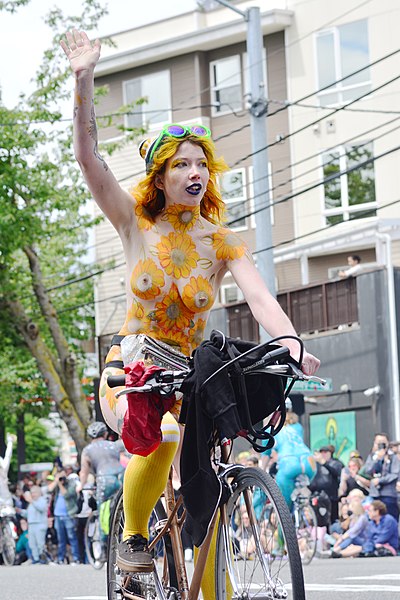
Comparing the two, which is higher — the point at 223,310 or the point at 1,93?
the point at 1,93

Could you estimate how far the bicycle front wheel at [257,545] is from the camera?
4.57 metres

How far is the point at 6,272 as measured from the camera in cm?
3044

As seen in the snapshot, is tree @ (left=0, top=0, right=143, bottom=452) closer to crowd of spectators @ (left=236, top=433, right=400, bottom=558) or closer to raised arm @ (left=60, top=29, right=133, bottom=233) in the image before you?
crowd of spectators @ (left=236, top=433, right=400, bottom=558)

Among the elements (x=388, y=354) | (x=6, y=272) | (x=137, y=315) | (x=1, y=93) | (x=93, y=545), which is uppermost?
(x=1, y=93)

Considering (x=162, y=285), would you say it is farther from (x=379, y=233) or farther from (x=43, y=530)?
(x=379, y=233)

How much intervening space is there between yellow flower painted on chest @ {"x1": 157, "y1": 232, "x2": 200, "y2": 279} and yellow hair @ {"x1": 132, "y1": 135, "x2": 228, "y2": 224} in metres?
0.16

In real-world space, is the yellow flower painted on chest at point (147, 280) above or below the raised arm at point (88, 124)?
below

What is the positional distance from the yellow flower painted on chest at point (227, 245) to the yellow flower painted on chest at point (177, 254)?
0.09 metres

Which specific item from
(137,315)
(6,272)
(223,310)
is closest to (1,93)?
(6,272)

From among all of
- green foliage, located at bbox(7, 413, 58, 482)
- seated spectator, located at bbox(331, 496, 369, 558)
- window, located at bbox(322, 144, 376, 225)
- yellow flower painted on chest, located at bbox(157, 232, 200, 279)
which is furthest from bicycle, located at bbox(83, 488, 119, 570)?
green foliage, located at bbox(7, 413, 58, 482)

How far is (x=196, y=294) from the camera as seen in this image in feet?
18.2

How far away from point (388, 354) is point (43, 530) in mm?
8940

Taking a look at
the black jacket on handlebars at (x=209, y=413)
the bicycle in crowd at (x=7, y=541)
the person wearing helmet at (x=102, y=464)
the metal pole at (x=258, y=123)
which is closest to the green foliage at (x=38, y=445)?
the bicycle in crowd at (x=7, y=541)

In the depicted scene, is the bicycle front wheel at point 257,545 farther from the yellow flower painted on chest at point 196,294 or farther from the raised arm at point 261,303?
the yellow flower painted on chest at point 196,294
